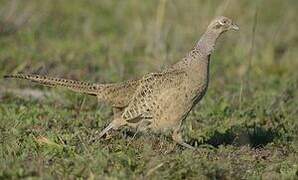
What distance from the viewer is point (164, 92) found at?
22.3 feet

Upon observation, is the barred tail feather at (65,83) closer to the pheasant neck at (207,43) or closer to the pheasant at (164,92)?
the pheasant at (164,92)

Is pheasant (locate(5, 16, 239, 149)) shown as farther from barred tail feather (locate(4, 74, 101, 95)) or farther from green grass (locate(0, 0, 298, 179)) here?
green grass (locate(0, 0, 298, 179))

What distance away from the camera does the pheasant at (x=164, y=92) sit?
6750 millimetres

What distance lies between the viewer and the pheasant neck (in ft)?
22.8

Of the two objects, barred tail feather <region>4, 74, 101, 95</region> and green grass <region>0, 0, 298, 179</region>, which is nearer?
green grass <region>0, 0, 298, 179</region>

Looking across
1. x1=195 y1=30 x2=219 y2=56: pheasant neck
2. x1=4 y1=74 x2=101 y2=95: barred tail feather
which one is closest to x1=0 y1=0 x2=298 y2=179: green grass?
x1=4 y1=74 x2=101 y2=95: barred tail feather

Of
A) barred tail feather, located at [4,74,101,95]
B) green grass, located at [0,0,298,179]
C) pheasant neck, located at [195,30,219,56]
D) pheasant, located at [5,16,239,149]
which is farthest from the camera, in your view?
barred tail feather, located at [4,74,101,95]

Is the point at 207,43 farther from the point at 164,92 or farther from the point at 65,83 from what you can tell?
the point at 65,83

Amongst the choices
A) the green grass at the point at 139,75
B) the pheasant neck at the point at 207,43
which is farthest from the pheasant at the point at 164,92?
the green grass at the point at 139,75

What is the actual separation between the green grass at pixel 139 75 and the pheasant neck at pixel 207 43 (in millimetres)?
785

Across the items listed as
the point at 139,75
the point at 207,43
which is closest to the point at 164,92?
the point at 207,43

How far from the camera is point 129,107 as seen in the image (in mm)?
6938

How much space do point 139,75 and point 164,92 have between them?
374cm

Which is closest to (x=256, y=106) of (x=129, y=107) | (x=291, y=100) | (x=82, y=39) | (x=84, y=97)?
(x=291, y=100)
